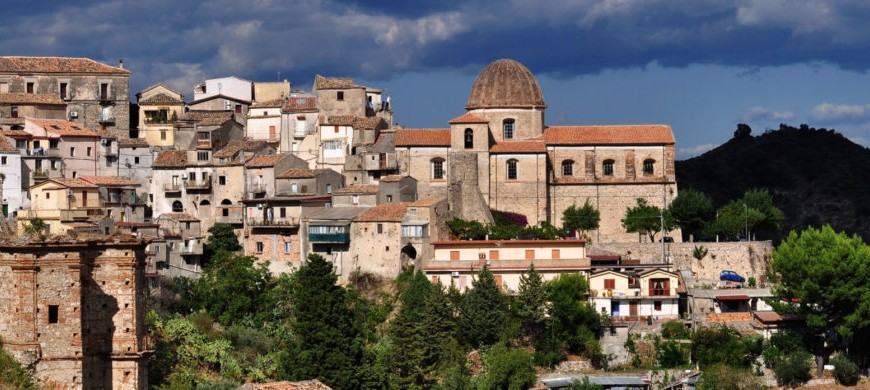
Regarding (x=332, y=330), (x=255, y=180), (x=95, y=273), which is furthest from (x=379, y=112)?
(x=95, y=273)

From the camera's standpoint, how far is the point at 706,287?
65.5 m

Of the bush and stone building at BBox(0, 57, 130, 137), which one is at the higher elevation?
stone building at BBox(0, 57, 130, 137)

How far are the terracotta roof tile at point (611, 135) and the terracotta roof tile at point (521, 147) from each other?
4.85ft

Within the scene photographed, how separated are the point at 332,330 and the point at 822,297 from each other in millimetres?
17846

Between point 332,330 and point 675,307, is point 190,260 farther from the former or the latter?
point 675,307

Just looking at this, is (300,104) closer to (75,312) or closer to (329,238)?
(329,238)

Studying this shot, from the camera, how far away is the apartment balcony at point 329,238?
66562mm

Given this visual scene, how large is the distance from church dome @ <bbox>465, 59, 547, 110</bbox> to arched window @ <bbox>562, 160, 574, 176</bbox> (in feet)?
8.73

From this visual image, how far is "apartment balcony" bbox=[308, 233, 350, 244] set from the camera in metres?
66.6

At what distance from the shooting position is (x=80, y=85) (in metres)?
79.6

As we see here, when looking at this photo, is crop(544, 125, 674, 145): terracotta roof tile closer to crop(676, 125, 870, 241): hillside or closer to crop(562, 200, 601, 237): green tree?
crop(562, 200, 601, 237): green tree

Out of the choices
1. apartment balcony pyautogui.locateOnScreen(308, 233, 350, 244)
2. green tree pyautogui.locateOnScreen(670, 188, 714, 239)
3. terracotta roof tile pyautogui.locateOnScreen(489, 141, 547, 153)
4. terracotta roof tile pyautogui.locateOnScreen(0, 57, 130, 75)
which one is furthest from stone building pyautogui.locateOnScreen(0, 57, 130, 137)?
green tree pyautogui.locateOnScreen(670, 188, 714, 239)

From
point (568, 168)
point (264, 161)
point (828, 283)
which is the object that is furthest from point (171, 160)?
point (828, 283)

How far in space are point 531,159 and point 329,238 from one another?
10.1m
